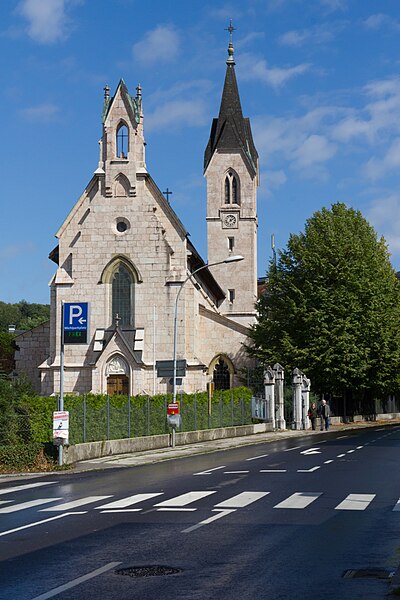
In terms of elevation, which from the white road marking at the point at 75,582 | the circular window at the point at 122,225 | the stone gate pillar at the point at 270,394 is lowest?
the white road marking at the point at 75,582

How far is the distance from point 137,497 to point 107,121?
42549 millimetres

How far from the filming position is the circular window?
183 feet

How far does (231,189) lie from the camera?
74625 mm

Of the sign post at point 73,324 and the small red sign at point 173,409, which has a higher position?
the sign post at point 73,324

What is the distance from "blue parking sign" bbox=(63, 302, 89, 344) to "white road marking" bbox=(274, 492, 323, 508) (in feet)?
33.8

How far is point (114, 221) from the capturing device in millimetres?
55875

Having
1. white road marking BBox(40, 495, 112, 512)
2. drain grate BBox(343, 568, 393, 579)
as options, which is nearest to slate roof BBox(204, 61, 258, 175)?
white road marking BBox(40, 495, 112, 512)

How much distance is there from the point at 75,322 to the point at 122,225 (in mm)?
31384

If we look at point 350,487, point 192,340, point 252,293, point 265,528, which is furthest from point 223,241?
point 265,528

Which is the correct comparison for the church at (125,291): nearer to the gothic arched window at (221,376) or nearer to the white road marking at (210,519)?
the gothic arched window at (221,376)

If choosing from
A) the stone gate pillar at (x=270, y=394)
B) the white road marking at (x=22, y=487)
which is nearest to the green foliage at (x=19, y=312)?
the stone gate pillar at (x=270, y=394)

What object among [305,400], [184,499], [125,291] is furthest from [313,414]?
[184,499]

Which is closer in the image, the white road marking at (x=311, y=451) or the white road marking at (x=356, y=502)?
the white road marking at (x=356, y=502)

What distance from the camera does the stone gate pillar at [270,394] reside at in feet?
165
